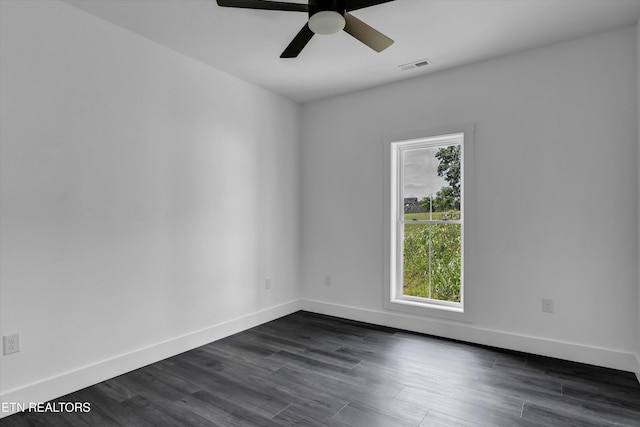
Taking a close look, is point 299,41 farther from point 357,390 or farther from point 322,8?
point 357,390

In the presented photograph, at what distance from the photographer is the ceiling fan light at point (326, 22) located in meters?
2.04

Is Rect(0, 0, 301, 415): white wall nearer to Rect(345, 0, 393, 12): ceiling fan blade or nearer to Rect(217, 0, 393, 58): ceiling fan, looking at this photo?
Rect(217, 0, 393, 58): ceiling fan

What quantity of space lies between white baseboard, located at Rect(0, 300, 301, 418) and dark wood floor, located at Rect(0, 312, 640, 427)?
0.06 m

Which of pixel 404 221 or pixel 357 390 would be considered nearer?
pixel 357 390

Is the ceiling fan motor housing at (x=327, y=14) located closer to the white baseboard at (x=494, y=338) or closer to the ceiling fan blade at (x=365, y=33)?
the ceiling fan blade at (x=365, y=33)

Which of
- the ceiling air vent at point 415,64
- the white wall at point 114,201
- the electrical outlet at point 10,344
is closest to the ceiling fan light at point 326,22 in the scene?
the ceiling air vent at point 415,64

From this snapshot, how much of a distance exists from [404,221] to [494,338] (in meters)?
1.42

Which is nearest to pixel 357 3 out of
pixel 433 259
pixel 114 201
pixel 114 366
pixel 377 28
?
pixel 377 28

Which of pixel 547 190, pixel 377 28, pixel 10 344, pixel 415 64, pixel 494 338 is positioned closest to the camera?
pixel 10 344

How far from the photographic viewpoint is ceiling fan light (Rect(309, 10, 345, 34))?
2.04 m

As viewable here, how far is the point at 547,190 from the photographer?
3.12m

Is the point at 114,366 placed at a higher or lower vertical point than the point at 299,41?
lower

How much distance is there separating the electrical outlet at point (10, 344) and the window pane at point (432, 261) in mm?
3303

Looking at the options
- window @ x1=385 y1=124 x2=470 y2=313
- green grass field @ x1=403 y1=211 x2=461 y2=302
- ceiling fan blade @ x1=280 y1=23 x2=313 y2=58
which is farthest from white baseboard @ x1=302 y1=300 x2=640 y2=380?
ceiling fan blade @ x1=280 y1=23 x2=313 y2=58
